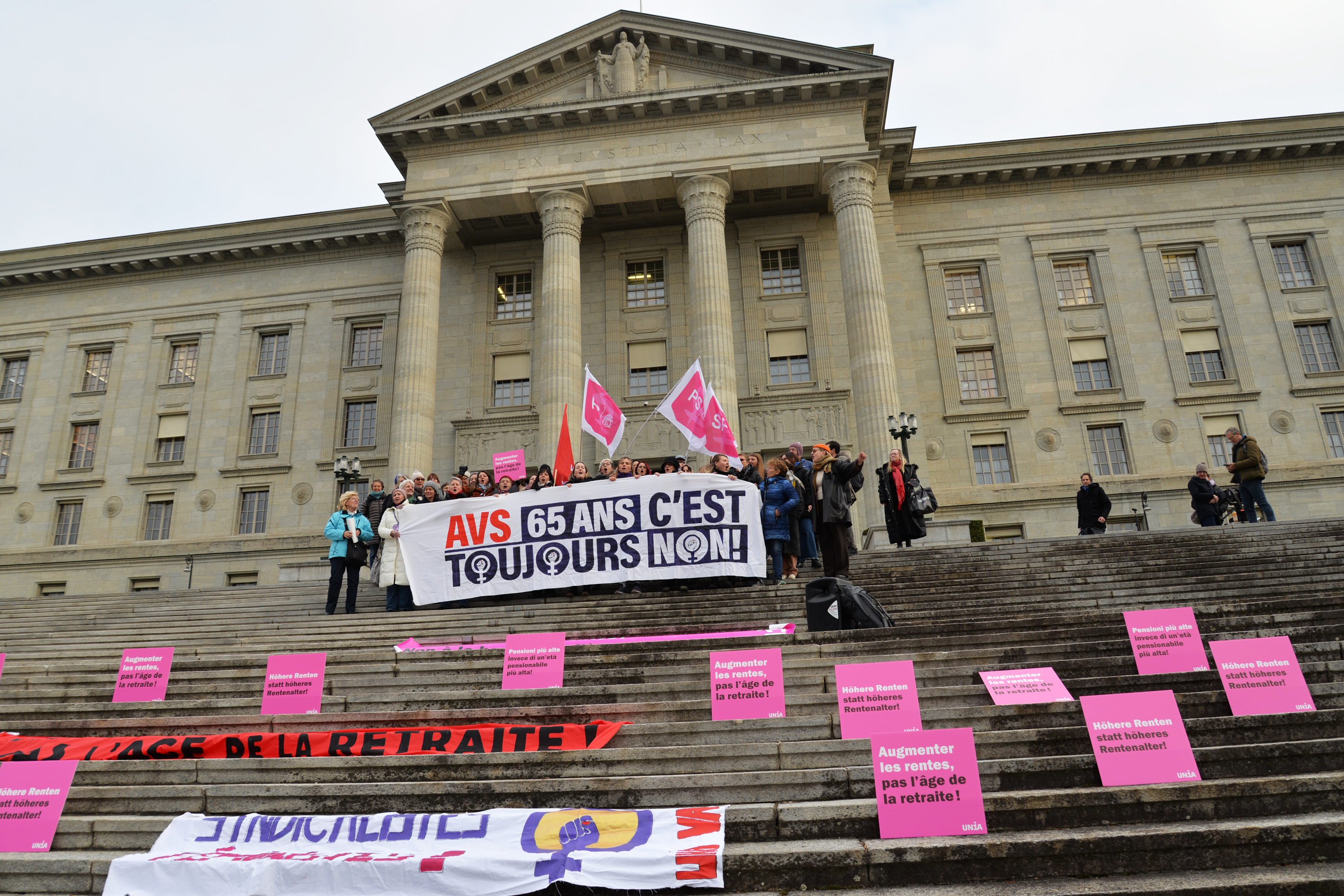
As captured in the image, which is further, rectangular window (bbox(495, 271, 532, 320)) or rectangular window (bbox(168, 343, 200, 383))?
rectangular window (bbox(168, 343, 200, 383))

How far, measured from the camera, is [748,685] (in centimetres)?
777

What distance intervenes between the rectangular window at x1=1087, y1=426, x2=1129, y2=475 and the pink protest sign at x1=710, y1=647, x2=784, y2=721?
2409cm

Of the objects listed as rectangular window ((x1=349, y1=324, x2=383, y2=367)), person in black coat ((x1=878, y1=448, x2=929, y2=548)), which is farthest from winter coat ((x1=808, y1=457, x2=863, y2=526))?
rectangular window ((x1=349, y1=324, x2=383, y2=367))

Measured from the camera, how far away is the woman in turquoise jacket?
46.0ft

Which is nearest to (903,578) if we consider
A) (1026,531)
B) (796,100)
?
(1026,531)

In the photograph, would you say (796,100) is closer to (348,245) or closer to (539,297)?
(539,297)

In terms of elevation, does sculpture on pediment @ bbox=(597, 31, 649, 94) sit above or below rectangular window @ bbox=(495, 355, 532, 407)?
above

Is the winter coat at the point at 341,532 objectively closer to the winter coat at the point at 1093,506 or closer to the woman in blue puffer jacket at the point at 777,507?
the woman in blue puffer jacket at the point at 777,507

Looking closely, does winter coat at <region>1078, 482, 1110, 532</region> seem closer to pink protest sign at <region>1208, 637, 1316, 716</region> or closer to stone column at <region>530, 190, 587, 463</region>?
pink protest sign at <region>1208, 637, 1316, 716</region>

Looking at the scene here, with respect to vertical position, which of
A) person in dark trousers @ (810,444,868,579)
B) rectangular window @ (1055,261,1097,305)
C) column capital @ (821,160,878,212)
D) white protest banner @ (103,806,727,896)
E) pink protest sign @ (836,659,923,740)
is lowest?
white protest banner @ (103,806,727,896)

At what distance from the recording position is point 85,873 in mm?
6031

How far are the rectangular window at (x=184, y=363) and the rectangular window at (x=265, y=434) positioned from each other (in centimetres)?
358

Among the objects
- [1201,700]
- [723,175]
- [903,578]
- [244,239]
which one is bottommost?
[1201,700]

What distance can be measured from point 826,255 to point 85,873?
28.0 m
